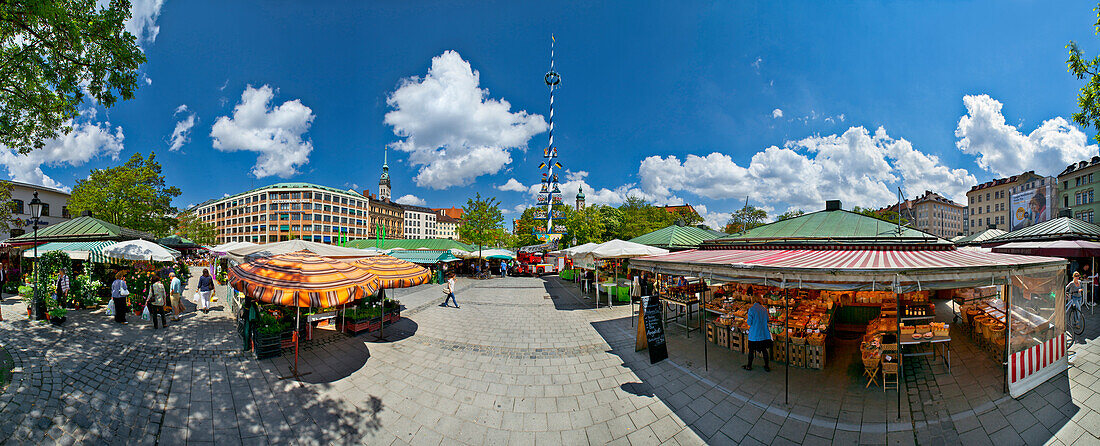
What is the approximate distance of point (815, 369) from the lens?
659 cm

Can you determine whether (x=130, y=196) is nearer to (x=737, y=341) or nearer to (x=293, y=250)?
(x=293, y=250)

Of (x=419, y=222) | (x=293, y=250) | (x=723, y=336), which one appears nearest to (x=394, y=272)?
(x=293, y=250)

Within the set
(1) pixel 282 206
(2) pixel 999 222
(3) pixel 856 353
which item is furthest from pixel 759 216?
(1) pixel 282 206

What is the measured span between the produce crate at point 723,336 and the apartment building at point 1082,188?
205ft

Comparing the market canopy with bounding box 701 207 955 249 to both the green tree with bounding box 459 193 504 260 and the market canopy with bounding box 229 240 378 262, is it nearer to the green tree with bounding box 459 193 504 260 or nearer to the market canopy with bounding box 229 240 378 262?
the market canopy with bounding box 229 240 378 262

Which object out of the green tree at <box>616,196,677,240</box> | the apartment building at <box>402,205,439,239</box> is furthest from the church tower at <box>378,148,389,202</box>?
the green tree at <box>616,196,677,240</box>

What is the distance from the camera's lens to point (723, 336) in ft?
26.1

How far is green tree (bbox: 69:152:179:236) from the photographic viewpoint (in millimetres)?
22109

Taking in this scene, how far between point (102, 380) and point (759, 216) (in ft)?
251

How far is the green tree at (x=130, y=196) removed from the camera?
72.5 ft

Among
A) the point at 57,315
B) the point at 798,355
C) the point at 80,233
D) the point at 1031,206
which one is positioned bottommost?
the point at 798,355

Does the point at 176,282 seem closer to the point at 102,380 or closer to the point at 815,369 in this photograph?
the point at 102,380

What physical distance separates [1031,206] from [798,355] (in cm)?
5116

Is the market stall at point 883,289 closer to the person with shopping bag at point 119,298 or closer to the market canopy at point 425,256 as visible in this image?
the person with shopping bag at point 119,298
